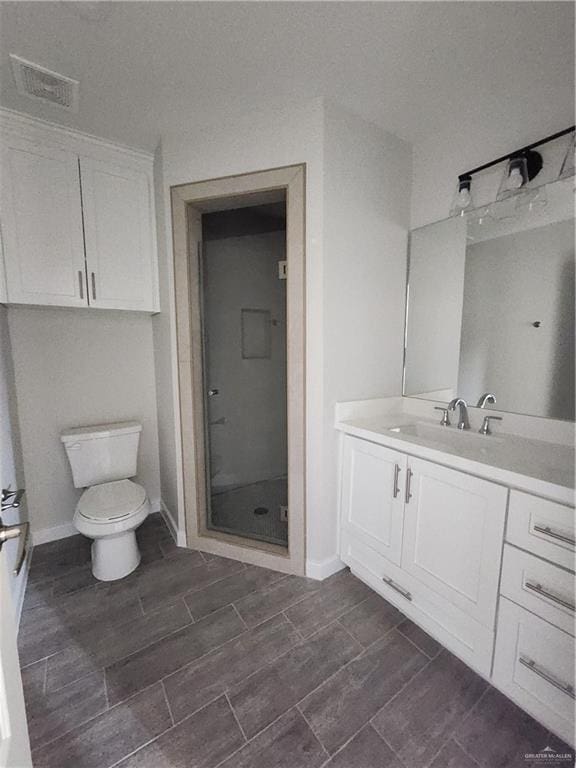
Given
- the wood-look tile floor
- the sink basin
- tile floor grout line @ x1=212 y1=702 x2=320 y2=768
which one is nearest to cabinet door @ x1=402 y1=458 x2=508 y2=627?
the sink basin

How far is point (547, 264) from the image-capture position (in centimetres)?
143

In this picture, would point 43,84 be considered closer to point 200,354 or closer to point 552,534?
point 200,354

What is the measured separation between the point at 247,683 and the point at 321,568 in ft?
2.13

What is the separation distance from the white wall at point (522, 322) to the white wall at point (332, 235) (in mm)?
428

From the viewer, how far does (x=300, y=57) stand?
1293 millimetres

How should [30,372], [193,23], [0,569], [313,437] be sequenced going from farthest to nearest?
[30,372], [313,437], [193,23], [0,569]

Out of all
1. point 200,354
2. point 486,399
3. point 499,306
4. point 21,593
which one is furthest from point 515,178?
point 21,593

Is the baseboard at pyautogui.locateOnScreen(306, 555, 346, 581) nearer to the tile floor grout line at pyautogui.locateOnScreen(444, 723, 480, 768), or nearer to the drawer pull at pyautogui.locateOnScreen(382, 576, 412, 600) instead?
the drawer pull at pyautogui.locateOnScreen(382, 576, 412, 600)

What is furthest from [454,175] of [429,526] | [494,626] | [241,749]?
[241,749]

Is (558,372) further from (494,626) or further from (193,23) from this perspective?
(193,23)

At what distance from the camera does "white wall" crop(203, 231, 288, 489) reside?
8.87ft

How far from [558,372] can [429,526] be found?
0.86 m

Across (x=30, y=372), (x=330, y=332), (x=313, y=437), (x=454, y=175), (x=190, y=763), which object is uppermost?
(x=454, y=175)

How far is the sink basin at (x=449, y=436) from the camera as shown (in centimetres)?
150
